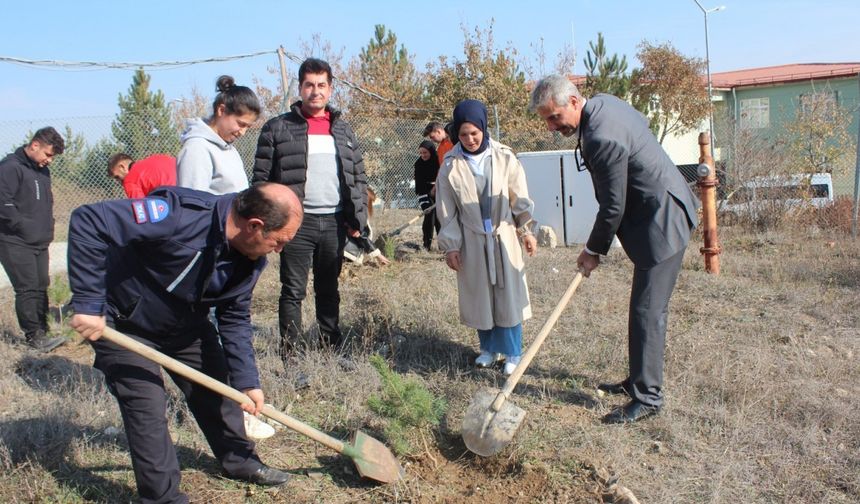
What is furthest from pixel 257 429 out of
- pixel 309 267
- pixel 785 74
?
pixel 785 74

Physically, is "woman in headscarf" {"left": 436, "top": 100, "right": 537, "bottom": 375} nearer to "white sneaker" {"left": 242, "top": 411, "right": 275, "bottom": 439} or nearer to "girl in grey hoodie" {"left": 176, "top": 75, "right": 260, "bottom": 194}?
"girl in grey hoodie" {"left": 176, "top": 75, "right": 260, "bottom": 194}

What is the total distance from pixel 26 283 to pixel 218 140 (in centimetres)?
296

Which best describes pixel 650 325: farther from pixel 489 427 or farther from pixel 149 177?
pixel 149 177

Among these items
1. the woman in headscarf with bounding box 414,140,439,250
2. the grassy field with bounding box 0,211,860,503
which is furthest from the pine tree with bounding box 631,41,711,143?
the grassy field with bounding box 0,211,860,503

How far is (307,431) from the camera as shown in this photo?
279 centimetres

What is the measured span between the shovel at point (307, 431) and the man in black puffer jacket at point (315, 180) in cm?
140

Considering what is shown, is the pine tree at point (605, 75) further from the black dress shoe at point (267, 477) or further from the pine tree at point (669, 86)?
the black dress shoe at point (267, 477)

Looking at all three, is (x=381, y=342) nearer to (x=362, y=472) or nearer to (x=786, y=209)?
(x=362, y=472)

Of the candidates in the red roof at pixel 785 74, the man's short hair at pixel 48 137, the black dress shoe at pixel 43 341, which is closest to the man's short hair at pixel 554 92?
the man's short hair at pixel 48 137

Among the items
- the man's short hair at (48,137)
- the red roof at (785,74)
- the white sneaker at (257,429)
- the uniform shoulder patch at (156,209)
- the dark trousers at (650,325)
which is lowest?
the white sneaker at (257,429)

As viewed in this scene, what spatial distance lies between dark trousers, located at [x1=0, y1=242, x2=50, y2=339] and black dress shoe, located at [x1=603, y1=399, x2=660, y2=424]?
184 inches

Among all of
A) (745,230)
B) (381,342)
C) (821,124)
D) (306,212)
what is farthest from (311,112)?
(821,124)

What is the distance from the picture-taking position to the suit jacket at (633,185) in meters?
3.24

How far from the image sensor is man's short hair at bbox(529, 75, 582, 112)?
3.26 m
